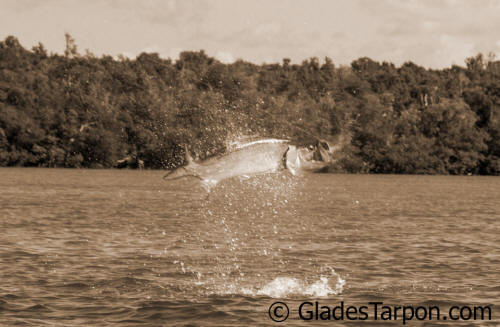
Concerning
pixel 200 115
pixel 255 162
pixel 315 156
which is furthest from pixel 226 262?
pixel 200 115

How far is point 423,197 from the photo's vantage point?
59844mm

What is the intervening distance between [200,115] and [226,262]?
260 ft

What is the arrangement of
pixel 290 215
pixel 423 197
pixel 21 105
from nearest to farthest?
pixel 290 215
pixel 423 197
pixel 21 105

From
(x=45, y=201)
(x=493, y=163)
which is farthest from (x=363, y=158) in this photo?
(x=45, y=201)

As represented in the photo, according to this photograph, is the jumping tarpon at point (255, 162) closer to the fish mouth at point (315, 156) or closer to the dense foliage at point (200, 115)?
the fish mouth at point (315, 156)

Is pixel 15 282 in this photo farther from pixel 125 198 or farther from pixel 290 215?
pixel 125 198

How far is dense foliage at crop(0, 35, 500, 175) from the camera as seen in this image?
105 meters

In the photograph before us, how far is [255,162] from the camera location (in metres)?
14.9

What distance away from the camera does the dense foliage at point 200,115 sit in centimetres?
10462

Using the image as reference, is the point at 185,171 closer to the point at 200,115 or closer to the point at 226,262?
the point at 226,262

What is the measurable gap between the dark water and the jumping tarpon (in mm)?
3960

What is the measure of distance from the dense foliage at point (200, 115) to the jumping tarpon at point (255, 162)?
7806 cm

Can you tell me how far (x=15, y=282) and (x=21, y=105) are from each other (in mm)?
93689

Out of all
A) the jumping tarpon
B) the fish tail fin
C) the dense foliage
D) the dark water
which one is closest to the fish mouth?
→ the jumping tarpon
